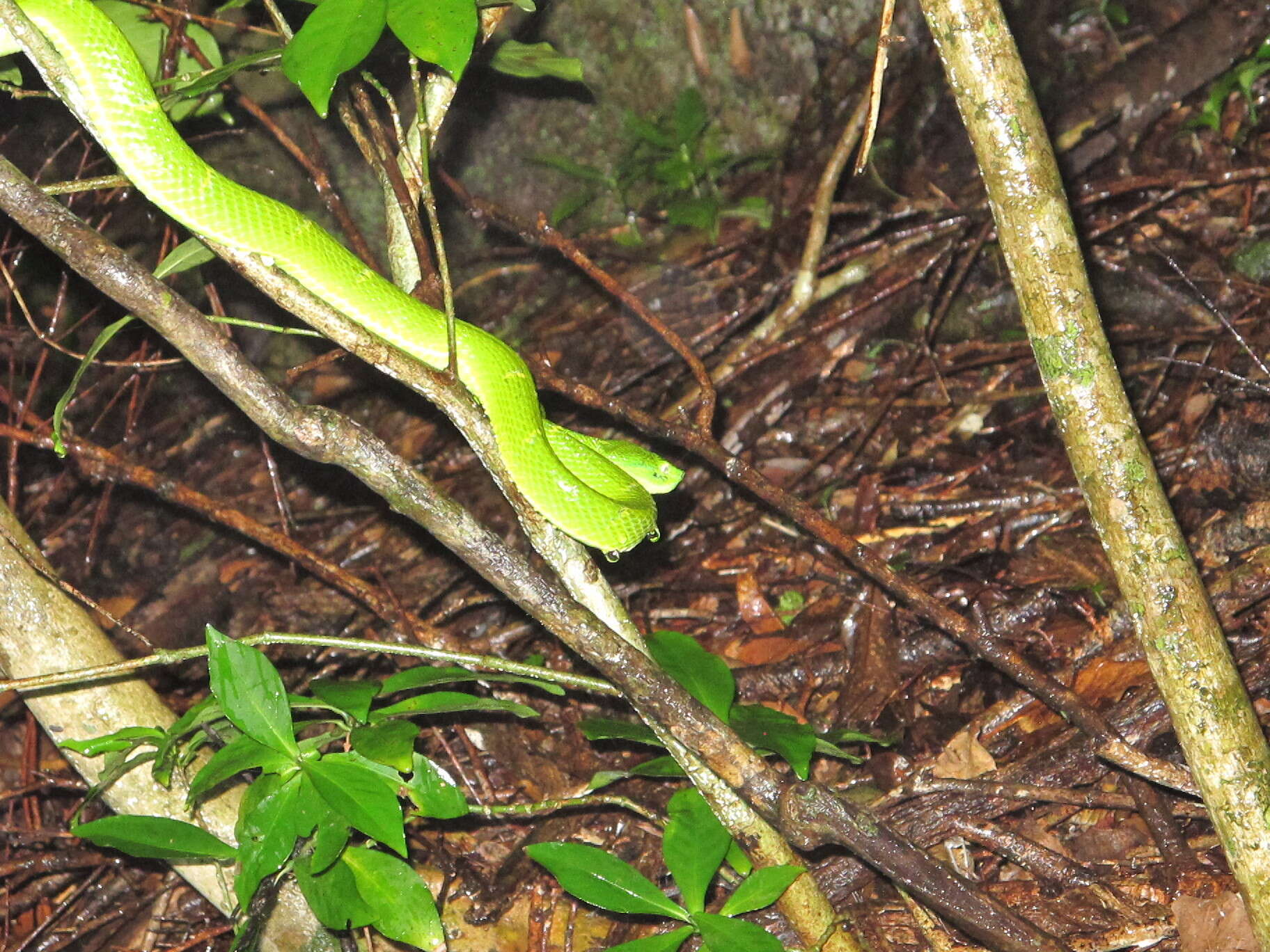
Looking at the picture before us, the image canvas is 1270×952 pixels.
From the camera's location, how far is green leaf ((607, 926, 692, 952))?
6.77 feet

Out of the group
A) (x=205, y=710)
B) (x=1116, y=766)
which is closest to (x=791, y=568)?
(x=1116, y=766)

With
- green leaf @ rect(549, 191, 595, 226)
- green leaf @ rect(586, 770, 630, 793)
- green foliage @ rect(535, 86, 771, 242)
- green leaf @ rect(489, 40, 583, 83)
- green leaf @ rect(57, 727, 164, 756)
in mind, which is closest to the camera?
green leaf @ rect(57, 727, 164, 756)

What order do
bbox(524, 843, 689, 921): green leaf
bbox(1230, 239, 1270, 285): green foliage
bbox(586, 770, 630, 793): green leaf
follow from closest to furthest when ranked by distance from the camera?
1. bbox(524, 843, 689, 921): green leaf
2. bbox(586, 770, 630, 793): green leaf
3. bbox(1230, 239, 1270, 285): green foliage

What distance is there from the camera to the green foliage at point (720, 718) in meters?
2.36

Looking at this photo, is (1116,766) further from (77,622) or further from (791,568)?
(77,622)

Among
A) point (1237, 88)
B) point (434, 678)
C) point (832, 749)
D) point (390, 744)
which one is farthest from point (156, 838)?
point (1237, 88)

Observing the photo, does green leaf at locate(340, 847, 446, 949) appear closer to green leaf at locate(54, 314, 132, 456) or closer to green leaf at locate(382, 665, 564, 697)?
green leaf at locate(382, 665, 564, 697)

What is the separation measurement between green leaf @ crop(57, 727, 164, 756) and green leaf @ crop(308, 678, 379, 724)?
400 mm

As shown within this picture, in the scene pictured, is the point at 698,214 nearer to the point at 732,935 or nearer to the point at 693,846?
the point at 693,846

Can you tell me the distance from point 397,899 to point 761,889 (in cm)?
83

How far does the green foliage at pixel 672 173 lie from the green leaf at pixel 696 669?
3.76 metres

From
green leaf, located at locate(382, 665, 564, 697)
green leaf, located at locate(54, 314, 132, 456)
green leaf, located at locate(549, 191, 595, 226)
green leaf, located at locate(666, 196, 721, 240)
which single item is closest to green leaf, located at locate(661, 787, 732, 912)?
green leaf, located at locate(382, 665, 564, 697)

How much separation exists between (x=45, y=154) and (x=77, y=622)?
3.14 m

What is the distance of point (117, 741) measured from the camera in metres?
2.42
